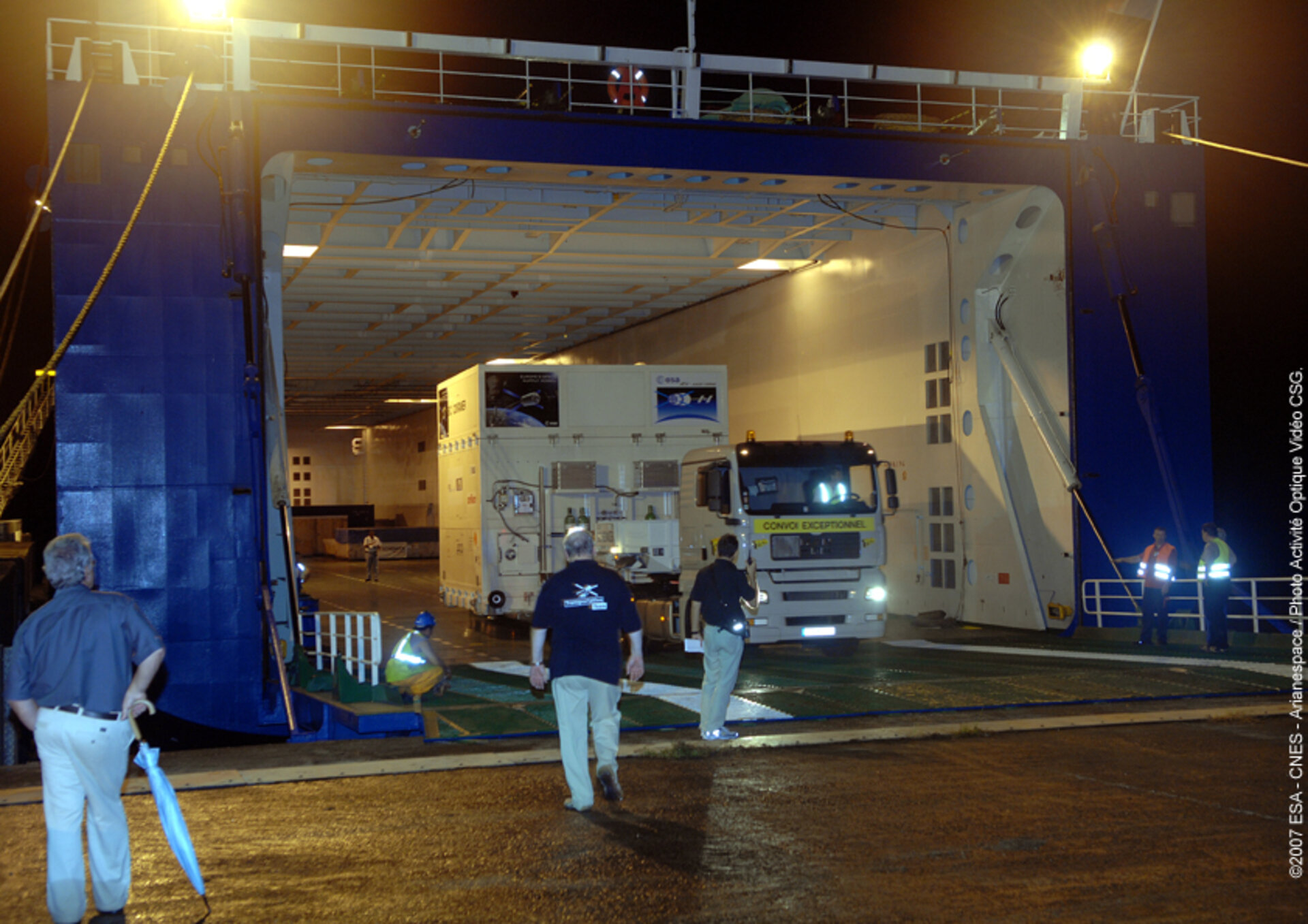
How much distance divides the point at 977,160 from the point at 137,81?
1186cm

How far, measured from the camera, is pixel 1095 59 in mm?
18453

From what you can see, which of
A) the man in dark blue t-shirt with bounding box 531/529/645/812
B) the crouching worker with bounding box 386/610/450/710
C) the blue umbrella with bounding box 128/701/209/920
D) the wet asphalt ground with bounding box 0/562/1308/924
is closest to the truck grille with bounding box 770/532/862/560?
the wet asphalt ground with bounding box 0/562/1308/924

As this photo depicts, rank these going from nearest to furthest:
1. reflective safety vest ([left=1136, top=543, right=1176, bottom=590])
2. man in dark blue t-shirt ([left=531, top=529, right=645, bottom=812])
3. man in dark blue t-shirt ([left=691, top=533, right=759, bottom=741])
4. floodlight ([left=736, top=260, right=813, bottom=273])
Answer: man in dark blue t-shirt ([left=531, top=529, right=645, bottom=812]), man in dark blue t-shirt ([left=691, top=533, right=759, bottom=741]), reflective safety vest ([left=1136, top=543, right=1176, bottom=590]), floodlight ([left=736, top=260, right=813, bottom=273])

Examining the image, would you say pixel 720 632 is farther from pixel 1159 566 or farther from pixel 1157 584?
pixel 1157 584

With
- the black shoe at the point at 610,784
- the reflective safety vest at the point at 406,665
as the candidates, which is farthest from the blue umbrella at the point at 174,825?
the reflective safety vest at the point at 406,665

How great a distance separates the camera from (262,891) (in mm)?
6199

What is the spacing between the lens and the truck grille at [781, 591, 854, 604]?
50.9 feet

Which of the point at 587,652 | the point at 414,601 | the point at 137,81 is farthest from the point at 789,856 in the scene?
the point at 414,601

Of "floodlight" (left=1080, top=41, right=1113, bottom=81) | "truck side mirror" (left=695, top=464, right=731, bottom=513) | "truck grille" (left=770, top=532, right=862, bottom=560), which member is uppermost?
"floodlight" (left=1080, top=41, right=1113, bottom=81)

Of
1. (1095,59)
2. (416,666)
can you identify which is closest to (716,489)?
(416,666)

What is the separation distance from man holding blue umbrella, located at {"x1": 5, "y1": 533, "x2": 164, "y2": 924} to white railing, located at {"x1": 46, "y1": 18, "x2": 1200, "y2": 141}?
418 inches

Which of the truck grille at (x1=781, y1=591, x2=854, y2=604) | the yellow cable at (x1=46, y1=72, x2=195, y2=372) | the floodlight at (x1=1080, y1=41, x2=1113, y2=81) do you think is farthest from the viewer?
the floodlight at (x1=1080, y1=41, x2=1113, y2=81)

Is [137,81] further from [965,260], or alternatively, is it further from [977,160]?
[965,260]

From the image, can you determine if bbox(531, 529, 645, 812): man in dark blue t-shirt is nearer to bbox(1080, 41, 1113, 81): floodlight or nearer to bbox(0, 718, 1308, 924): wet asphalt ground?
bbox(0, 718, 1308, 924): wet asphalt ground
